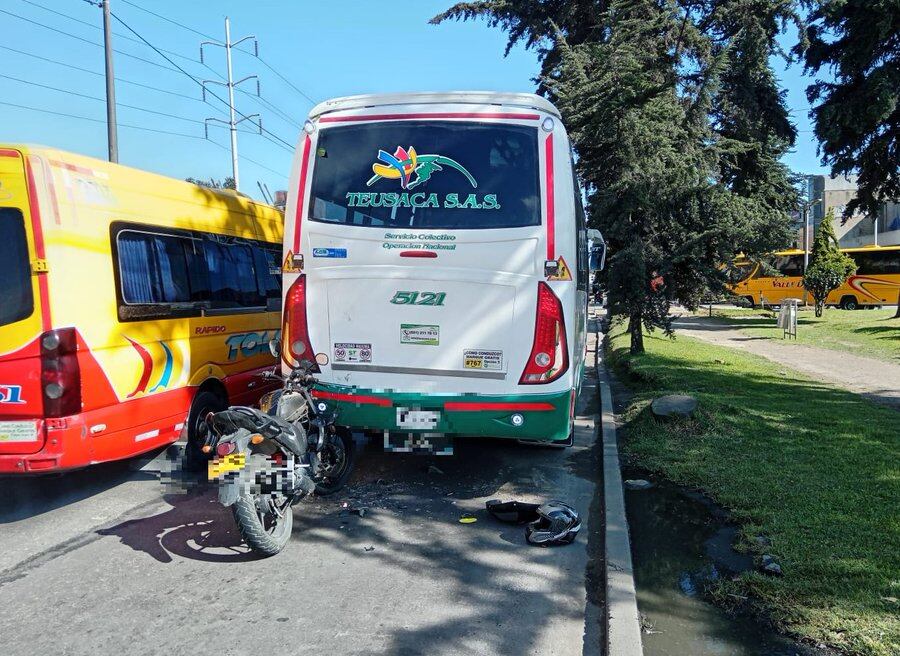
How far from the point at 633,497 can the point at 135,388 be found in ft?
14.4

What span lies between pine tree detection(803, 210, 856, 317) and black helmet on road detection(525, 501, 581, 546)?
87.9 feet

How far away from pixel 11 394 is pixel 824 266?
2952 centimetres

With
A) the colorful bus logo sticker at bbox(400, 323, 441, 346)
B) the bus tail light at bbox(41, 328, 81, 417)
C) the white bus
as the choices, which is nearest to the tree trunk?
the white bus

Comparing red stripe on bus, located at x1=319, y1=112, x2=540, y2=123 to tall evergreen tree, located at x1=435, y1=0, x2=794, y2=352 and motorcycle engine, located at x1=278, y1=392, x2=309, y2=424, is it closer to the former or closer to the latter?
motorcycle engine, located at x1=278, y1=392, x2=309, y2=424

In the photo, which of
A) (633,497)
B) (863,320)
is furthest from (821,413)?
(863,320)

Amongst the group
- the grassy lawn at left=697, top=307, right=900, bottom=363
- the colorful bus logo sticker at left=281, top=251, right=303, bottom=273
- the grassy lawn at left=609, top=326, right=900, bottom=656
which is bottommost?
the grassy lawn at left=609, top=326, right=900, bottom=656

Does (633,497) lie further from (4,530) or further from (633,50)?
(633,50)

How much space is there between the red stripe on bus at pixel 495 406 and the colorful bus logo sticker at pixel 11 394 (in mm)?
3119

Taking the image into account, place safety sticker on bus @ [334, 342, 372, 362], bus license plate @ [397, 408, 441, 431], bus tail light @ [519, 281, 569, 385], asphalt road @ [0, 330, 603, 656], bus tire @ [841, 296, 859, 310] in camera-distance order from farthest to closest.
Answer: bus tire @ [841, 296, 859, 310] < safety sticker on bus @ [334, 342, 372, 362] < bus license plate @ [397, 408, 441, 431] < bus tail light @ [519, 281, 569, 385] < asphalt road @ [0, 330, 603, 656]

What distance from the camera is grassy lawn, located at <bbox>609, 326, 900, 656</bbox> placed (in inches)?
148

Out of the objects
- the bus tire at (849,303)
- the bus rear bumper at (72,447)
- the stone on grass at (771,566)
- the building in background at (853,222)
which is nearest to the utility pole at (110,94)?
the bus rear bumper at (72,447)

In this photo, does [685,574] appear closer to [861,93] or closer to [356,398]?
[356,398]

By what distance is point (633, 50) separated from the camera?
42.2 ft

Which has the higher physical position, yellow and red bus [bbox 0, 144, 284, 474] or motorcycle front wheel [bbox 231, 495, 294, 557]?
yellow and red bus [bbox 0, 144, 284, 474]
